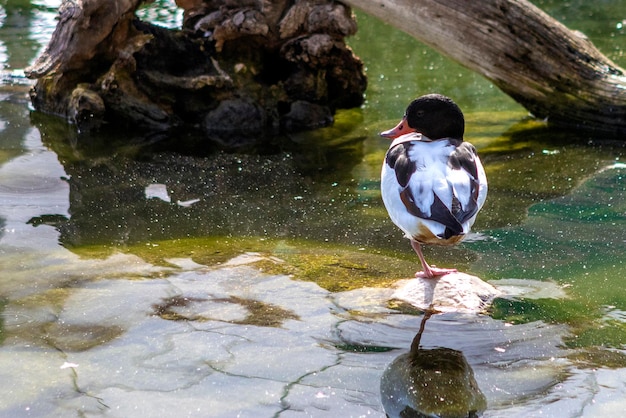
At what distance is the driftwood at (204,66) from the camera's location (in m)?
6.91

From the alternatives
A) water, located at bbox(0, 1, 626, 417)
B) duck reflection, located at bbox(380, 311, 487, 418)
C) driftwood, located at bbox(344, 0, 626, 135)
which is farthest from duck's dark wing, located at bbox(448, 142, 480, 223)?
driftwood, located at bbox(344, 0, 626, 135)

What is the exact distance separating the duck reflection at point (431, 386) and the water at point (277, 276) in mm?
54

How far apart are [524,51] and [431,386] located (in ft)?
13.9

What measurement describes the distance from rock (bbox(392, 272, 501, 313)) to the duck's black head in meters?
0.88

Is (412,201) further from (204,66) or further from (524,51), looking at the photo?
(204,66)

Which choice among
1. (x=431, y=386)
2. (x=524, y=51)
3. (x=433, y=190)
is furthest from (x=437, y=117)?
(x=524, y=51)

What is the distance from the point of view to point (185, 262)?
4.32 metres

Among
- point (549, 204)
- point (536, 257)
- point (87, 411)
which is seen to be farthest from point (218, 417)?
point (549, 204)

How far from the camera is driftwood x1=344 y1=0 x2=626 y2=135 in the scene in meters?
6.54

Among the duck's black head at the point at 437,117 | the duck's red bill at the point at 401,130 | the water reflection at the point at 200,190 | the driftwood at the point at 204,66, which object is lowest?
the water reflection at the point at 200,190

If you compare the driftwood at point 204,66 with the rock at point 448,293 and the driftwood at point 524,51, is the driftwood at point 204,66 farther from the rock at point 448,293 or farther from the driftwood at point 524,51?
the rock at point 448,293

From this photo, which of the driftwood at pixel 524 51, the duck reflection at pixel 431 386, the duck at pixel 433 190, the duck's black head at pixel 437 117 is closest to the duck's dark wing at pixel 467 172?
the duck at pixel 433 190

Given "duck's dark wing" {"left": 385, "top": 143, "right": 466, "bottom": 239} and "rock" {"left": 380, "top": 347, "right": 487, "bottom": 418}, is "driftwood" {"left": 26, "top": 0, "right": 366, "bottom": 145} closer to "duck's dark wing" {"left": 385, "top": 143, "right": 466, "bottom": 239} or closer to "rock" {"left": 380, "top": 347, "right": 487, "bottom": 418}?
"duck's dark wing" {"left": 385, "top": 143, "right": 466, "bottom": 239}

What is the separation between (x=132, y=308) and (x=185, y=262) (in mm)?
616
